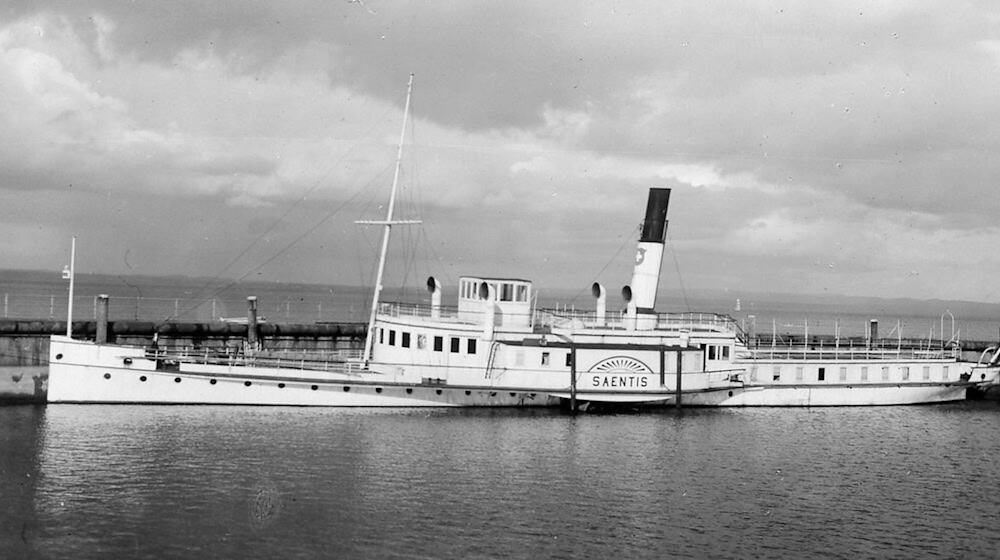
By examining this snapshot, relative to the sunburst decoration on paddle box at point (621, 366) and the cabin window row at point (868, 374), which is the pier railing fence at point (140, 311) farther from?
the cabin window row at point (868, 374)

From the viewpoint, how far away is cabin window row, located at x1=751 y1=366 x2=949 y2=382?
43062mm

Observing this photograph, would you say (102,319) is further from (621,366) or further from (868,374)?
(868,374)

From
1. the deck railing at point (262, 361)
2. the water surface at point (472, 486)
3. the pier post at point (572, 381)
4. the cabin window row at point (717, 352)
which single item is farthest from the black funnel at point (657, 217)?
the deck railing at point (262, 361)

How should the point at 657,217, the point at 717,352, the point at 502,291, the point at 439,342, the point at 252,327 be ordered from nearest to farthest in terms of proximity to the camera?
the point at 439,342, the point at 502,291, the point at 717,352, the point at 657,217, the point at 252,327

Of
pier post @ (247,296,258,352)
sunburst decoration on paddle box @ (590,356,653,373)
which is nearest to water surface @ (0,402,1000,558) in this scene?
sunburst decoration on paddle box @ (590,356,653,373)

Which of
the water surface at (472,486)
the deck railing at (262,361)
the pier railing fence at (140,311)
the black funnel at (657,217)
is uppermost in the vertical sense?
the black funnel at (657,217)

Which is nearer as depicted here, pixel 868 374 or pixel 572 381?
pixel 572 381

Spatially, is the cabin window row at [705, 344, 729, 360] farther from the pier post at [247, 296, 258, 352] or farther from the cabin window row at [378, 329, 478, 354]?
the pier post at [247, 296, 258, 352]

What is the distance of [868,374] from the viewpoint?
44062 mm

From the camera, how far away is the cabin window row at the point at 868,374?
4306 centimetres

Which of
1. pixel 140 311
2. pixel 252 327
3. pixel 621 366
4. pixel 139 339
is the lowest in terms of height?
pixel 621 366

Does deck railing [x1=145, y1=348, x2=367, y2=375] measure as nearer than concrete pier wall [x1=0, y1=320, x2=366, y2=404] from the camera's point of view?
Yes

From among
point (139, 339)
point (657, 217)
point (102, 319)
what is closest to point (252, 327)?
point (139, 339)

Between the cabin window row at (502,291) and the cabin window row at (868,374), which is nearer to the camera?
the cabin window row at (502,291)
